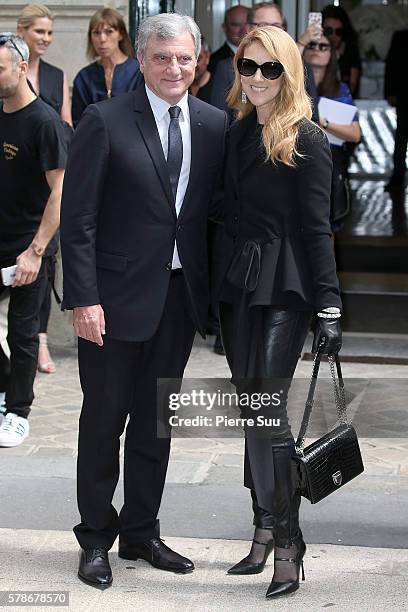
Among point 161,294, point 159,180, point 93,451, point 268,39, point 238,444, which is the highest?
point 268,39

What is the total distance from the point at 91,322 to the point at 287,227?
2.48 ft

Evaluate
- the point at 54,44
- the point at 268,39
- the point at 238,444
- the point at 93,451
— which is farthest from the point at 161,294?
the point at 54,44

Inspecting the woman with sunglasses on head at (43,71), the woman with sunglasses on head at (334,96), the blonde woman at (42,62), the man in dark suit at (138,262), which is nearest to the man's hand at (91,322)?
the man in dark suit at (138,262)

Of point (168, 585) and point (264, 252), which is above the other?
point (264, 252)

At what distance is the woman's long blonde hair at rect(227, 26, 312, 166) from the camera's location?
4.33 metres

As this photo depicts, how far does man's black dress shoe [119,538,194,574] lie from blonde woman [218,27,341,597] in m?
0.40

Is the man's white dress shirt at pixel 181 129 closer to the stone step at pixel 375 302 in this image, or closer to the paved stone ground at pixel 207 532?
the paved stone ground at pixel 207 532

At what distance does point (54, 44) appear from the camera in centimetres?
855

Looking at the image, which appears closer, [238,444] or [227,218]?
[227,218]

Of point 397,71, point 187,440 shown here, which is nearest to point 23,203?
point 187,440

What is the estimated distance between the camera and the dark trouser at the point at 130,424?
4.59 meters

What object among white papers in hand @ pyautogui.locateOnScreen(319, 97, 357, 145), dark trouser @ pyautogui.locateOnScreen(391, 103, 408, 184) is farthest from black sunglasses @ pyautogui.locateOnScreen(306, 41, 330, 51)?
dark trouser @ pyautogui.locateOnScreen(391, 103, 408, 184)

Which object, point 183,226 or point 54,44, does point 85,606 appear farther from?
point 54,44

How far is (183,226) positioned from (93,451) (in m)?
0.88
